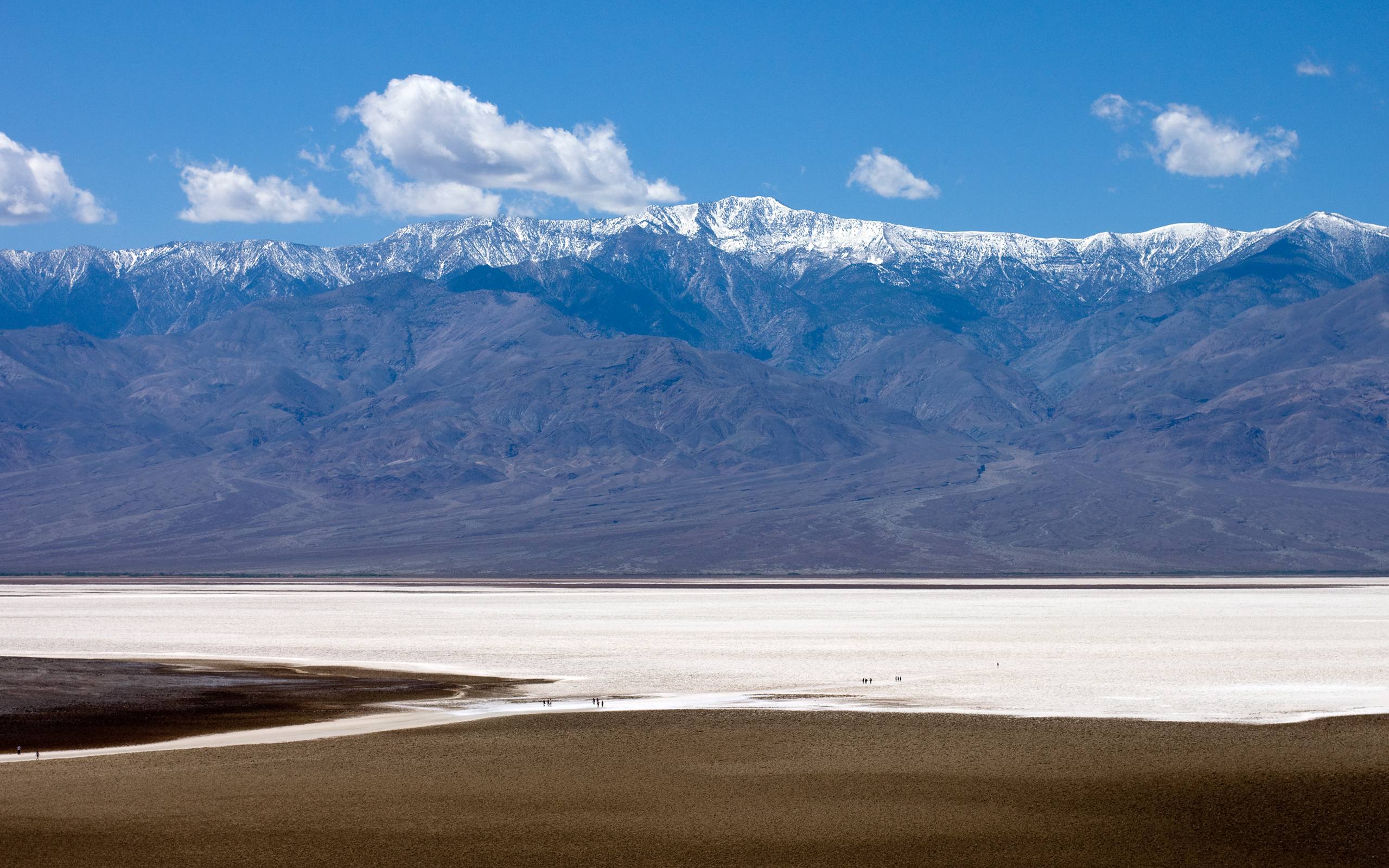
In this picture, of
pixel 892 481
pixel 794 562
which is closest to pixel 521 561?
pixel 794 562

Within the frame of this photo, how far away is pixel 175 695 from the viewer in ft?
110

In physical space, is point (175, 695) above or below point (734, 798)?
above

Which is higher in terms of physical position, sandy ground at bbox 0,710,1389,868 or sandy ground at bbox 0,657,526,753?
Answer: sandy ground at bbox 0,657,526,753

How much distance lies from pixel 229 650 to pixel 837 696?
24.0 metres

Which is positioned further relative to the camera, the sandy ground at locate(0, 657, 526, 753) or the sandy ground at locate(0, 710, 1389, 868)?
the sandy ground at locate(0, 657, 526, 753)

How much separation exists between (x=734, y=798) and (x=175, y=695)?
1792 centimetres

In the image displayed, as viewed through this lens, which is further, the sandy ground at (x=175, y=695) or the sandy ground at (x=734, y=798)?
the sandy ground at (x=175, y=695)

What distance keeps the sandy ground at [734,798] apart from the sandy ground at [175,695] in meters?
3.68

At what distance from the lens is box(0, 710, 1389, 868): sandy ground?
59.5ft

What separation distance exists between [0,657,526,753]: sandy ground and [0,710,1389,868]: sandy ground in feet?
12.1

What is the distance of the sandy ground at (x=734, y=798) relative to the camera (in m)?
18.1

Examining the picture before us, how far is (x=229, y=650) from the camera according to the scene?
4744 cm

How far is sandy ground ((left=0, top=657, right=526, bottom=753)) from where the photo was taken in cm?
2792

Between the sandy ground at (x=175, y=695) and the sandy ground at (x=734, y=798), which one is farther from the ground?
the sandy ground at (x=175, y=695)
